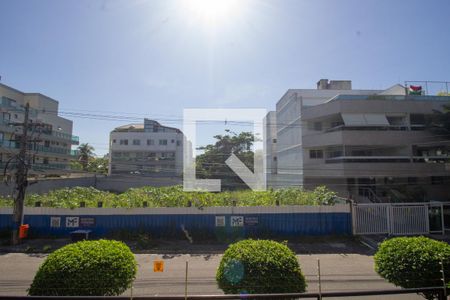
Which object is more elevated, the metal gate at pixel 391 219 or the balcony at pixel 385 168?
the balcony at pixel 385 168

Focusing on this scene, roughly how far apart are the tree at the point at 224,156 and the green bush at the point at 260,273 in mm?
31384

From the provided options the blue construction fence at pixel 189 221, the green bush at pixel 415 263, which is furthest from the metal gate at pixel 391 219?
the green bush at pixel 415 263

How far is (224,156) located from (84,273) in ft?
116

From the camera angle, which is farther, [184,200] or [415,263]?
[184,200]

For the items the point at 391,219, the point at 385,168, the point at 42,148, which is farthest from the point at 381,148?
the point at 42,148

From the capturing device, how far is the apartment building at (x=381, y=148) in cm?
2530

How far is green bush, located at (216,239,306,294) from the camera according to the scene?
570 centimetres

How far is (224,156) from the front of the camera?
1606 inches

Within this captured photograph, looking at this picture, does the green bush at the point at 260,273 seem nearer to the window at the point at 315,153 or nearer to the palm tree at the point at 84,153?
the window at the point at 315,153

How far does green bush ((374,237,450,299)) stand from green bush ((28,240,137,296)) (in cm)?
621

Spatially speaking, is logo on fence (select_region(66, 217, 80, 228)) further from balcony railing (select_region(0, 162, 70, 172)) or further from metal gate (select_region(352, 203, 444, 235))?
metal gate (select_region(352, 203, 444, 235))

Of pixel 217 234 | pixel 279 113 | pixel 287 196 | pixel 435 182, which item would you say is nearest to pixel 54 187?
pixel 217 234

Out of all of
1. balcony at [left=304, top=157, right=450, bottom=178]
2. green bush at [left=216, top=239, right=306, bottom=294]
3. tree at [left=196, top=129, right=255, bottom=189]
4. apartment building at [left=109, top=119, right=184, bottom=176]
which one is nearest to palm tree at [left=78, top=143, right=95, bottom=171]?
apartment building at [left=109, top=119, right=184, bottom=176]

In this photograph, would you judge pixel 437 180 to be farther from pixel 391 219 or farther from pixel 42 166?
pixel 42 166
